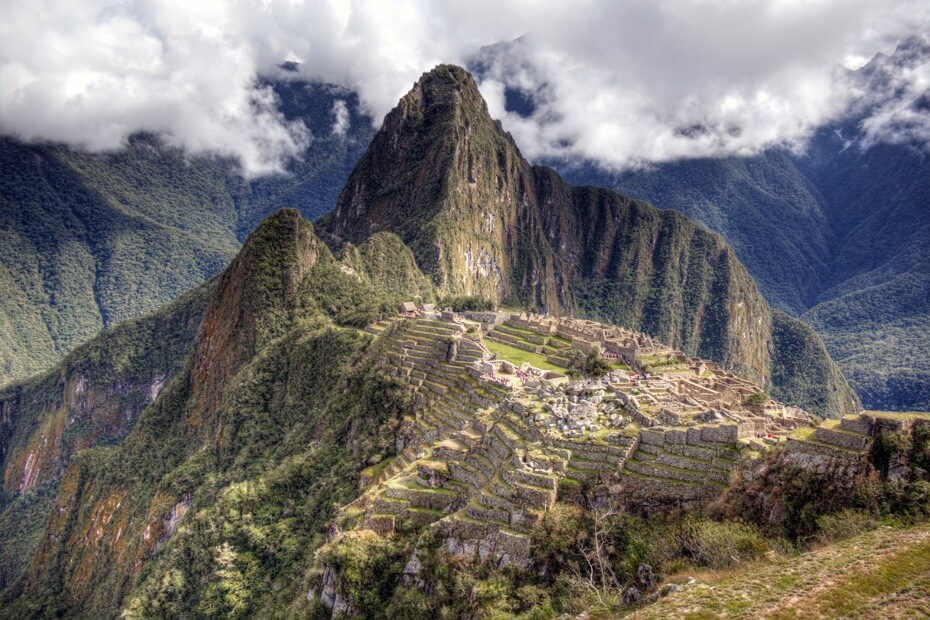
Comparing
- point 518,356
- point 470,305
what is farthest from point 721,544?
point 470,305

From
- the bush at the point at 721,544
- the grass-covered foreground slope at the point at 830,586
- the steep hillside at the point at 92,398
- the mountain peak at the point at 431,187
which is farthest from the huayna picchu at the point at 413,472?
the mountain peak at the point at 431,187

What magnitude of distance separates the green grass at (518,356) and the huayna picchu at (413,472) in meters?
0.45

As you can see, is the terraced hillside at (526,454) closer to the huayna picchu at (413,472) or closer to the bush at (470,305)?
the huayna picchu at (413,472)

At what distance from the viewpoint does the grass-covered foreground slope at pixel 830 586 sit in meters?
16.9

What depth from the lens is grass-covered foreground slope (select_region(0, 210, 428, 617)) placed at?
49250mm

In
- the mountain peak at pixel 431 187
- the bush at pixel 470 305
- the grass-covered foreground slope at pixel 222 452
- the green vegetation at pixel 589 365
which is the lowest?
the grass-covered foreground slope at pixel 222 452

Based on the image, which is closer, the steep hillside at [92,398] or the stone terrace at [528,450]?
the stone terrace at [528,450]

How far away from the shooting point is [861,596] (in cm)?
1736

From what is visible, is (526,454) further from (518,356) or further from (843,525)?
(518,356)

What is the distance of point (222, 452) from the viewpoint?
73812 millimetres

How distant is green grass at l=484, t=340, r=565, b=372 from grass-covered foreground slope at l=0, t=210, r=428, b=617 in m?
13.0

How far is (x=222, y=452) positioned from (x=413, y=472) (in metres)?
48.0

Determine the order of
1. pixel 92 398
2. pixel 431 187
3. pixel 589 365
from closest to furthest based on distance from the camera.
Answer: pixel 589 365 → pixel 92 398 → pixel 431 187

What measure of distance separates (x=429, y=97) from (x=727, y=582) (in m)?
196
